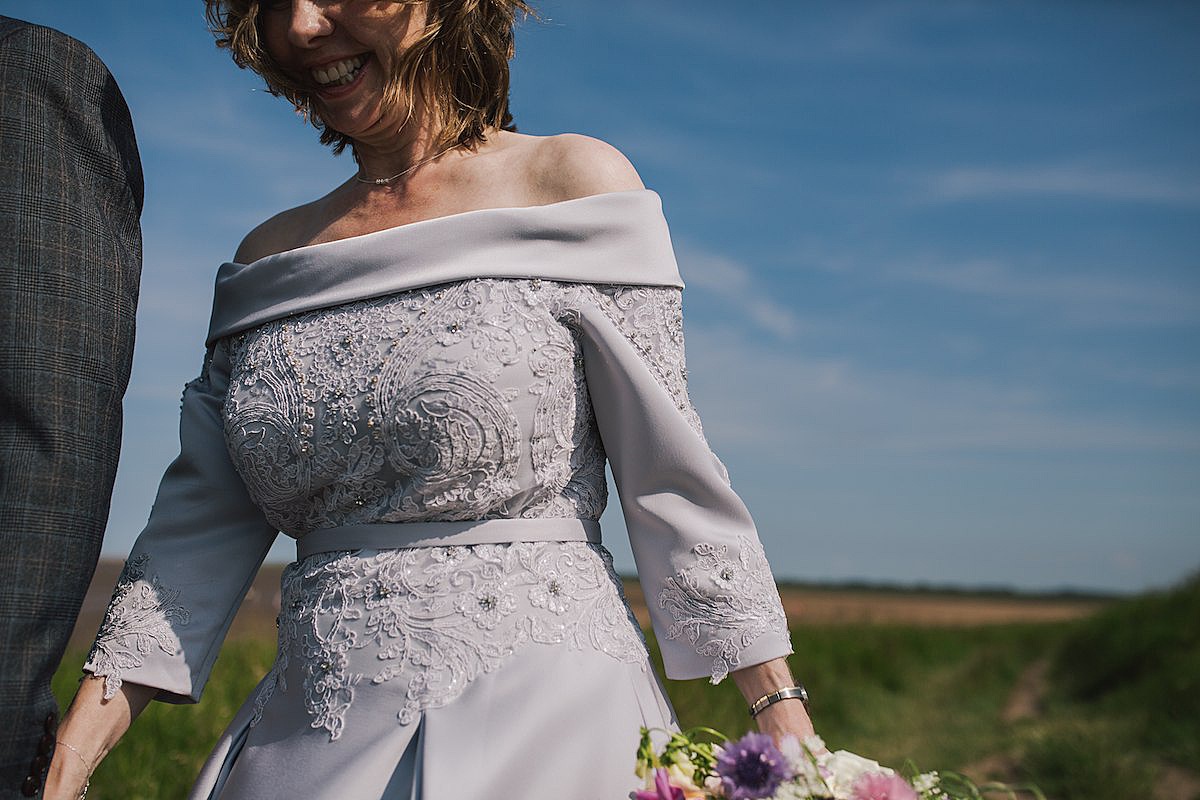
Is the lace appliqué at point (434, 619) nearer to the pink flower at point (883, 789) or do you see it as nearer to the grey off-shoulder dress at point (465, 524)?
the grey off-shoulder dress at point (465, 524)

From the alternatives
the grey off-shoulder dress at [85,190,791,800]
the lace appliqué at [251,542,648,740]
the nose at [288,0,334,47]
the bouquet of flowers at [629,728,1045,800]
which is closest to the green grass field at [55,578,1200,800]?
the grey off-shoulder dress at [85,190,791,800]

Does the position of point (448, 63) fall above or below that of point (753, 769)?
above

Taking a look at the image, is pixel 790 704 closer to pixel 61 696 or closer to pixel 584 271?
pixel 584 271

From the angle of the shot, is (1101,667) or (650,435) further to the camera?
(1101,667)

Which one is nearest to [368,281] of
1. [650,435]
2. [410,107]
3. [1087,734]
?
[410,107]

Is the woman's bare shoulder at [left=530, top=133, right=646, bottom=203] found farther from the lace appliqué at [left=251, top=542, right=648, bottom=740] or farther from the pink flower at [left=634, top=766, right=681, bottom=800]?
the pink flower at [left=634, top=766, right=681, bottom=800]

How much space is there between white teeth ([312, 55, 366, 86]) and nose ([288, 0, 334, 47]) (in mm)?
62

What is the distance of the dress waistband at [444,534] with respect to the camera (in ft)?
6.41

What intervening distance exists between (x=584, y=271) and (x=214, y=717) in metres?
3.47

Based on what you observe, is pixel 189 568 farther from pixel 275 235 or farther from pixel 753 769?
pixel 753 769

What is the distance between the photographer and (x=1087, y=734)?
31.8 feet

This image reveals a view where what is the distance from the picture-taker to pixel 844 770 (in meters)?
1.30

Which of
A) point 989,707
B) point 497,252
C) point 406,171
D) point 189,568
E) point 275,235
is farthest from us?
point 989,707

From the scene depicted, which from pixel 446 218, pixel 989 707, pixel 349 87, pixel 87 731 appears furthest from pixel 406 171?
pixel 989 707
